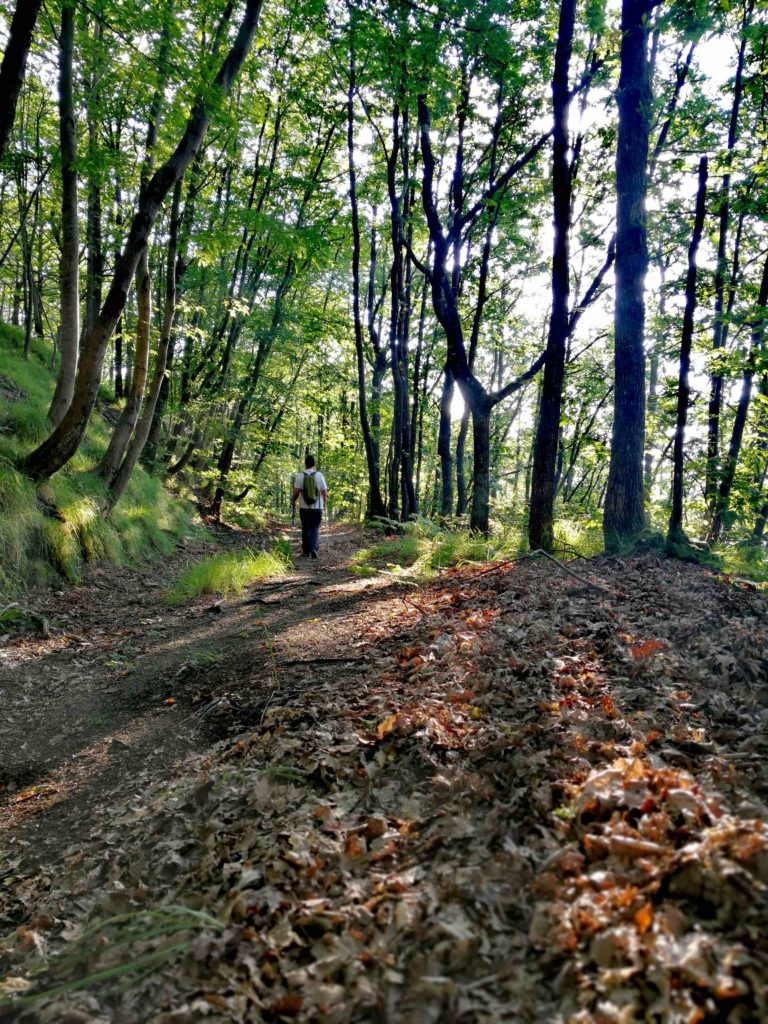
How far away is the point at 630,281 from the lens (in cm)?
688

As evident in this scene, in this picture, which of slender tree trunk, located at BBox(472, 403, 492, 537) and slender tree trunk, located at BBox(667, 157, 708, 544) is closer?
slender tree trunk, located at BBox(667, 157, 708, 544)

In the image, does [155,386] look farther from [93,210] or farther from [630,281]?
[630,281]

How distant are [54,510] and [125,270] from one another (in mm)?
3280

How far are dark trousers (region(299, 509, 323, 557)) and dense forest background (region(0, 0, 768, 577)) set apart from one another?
10.2 ft

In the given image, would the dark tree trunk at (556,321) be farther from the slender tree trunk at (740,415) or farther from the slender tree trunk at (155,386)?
the slender tree trunk at (155,386)

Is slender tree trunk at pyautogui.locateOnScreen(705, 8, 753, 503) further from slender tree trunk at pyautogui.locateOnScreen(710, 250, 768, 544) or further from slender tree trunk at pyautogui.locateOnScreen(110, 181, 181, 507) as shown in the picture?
slender tree trunk at pyautogui.locateOnScreen(110, 181, 181, 507)

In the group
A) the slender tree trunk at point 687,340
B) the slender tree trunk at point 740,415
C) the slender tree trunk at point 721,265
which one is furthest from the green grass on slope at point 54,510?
the slender tree trunk at point 721,265

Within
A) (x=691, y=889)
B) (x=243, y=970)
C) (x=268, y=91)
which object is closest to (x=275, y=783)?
(x=243, y=970)

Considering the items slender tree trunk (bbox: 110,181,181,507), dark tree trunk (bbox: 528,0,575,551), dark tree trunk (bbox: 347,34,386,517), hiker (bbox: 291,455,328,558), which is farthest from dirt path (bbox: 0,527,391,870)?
dark tree trunk (bbox: 347,34,386,517)

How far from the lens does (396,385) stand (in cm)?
1410

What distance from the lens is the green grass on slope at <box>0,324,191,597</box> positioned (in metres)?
6.39

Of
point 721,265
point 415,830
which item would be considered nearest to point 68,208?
point 415,830

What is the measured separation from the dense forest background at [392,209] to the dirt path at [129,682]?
2.35 metres

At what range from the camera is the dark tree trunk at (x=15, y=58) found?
4668 millimetres
